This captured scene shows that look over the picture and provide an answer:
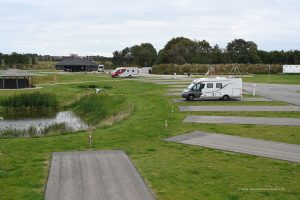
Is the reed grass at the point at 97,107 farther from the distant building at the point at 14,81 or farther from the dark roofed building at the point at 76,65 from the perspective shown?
the dark roofed building at the point at 76,65

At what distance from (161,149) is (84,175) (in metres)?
5.29

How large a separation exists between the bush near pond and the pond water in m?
3.70

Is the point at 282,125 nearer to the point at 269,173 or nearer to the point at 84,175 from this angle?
the point at 269,173

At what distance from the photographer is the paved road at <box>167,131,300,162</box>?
697 inches

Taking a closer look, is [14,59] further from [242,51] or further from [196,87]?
[196,87]

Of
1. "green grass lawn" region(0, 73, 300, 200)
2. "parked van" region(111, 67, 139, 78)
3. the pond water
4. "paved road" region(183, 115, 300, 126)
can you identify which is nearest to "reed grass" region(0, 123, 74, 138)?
the pond water

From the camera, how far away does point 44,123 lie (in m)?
31.6

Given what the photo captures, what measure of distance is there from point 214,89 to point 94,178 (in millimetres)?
27003

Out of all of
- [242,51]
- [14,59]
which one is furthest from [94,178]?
[14,59]

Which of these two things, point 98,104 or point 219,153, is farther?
point 98,104

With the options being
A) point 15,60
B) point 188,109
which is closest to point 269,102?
point 188,109

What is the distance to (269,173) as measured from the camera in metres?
14.8

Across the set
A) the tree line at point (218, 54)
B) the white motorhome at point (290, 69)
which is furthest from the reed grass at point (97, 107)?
the tree line at point (218, 54)

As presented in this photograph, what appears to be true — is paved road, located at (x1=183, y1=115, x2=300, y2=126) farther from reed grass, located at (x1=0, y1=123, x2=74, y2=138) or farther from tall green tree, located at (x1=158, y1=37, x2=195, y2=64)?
tall green tree, located at (x1=158, y1=37, x2=195, y2=64)
